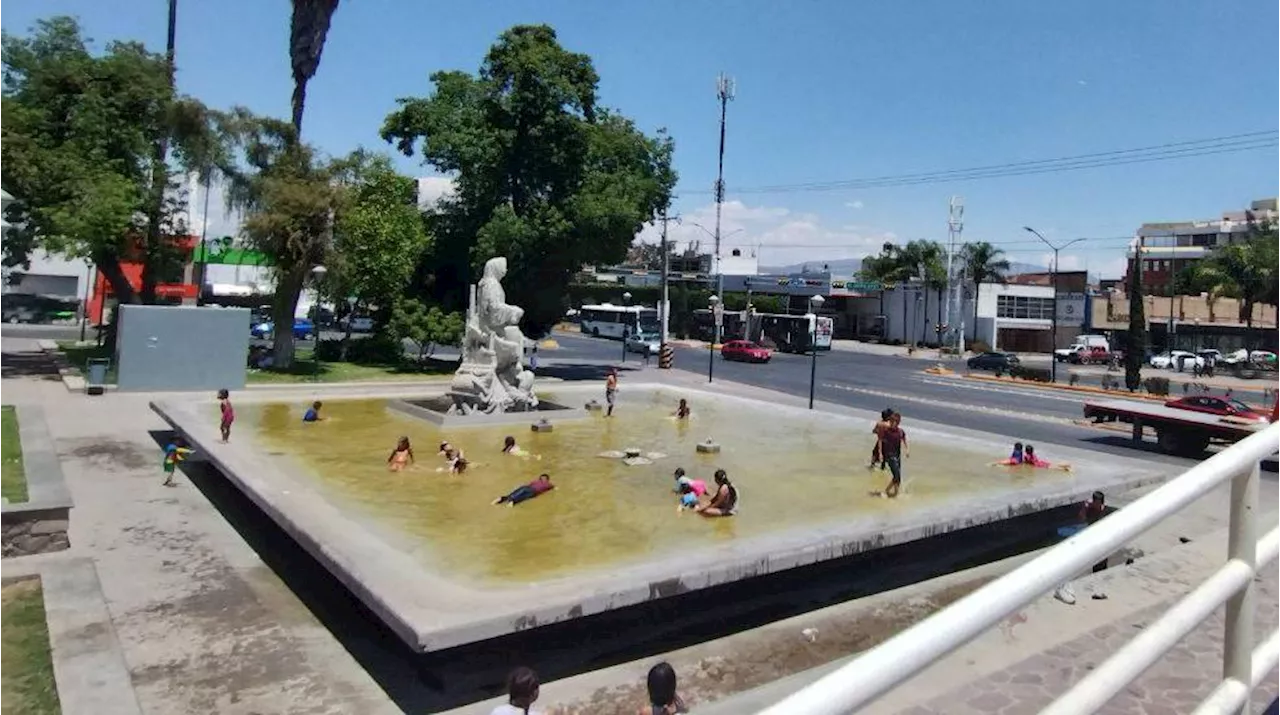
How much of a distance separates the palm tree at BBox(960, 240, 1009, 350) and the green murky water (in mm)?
51656

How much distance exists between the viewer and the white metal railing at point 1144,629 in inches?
63.1

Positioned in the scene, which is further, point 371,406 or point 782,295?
point 782,295

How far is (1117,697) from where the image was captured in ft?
15.6

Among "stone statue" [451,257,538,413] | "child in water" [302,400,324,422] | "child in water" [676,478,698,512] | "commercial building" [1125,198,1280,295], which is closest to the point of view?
"child in water" [676,478,698,512]

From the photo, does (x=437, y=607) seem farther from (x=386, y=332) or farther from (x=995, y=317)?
(x=995, y=317)

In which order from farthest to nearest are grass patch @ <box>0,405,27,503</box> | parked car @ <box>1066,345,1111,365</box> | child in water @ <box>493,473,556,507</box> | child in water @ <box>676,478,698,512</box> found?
parked car @ <box>1066,345,1111,365</box>
child in water @ <box>493,473,556,507</box>
child in water @ <box>676,478,698,512</box>
grass patch @ <box>0,405,27,503</box>

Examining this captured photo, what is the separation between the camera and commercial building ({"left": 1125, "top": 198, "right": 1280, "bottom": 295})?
94.0 m

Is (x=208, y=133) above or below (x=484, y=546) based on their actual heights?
above

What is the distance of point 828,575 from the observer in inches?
520

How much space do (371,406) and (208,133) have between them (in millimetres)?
17114

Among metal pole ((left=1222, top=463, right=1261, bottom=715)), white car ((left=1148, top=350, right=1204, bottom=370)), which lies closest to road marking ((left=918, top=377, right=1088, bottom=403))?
white car ((left=1148, top=350, right=1204, bottom=370))

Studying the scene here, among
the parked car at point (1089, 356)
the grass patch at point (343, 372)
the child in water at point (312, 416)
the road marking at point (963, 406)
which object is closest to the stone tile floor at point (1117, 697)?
the child in water at point (312, 416)

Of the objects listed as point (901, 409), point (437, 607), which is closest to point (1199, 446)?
point (901, 409)

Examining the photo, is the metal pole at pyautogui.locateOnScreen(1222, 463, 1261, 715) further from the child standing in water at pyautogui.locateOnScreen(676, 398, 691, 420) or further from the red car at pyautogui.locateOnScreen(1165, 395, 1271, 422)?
the red car at pyautogui.locateOnScreen(1165, 395, 1271, 422)
